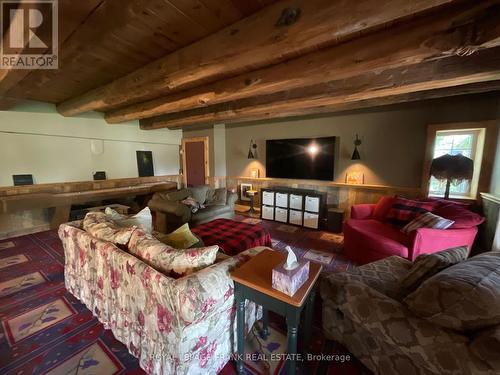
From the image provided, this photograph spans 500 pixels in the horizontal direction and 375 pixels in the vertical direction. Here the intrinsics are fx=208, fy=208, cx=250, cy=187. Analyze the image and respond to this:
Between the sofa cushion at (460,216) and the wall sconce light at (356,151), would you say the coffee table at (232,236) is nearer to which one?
the sofa cushion at (460,216)

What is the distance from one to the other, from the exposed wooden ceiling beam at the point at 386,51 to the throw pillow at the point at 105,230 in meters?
1.82

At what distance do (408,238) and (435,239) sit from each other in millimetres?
241

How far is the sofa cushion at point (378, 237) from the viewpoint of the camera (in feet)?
7.72

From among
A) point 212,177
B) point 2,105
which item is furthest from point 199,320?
point 212,177

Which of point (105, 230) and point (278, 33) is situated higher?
point (278, 33)

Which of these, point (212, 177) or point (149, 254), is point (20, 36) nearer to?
point (149, 254)

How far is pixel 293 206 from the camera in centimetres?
429

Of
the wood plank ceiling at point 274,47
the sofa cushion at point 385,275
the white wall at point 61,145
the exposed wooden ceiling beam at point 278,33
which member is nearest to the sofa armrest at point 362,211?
the sofa cushion at point 385,275

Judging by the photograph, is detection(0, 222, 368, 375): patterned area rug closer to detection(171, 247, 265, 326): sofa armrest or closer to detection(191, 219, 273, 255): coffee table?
detection(171, 247, 265, 326): sofa armrest

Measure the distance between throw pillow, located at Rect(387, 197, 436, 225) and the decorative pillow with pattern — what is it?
2.71 m

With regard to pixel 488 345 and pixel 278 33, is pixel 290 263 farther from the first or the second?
pixel 278 33

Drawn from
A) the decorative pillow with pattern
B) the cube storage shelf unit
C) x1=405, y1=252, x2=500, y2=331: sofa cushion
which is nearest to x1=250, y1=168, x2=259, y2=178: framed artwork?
the cube storage shelf unit

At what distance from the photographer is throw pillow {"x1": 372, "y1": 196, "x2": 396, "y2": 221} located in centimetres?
309

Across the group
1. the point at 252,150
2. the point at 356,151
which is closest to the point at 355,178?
the point at 356,151
